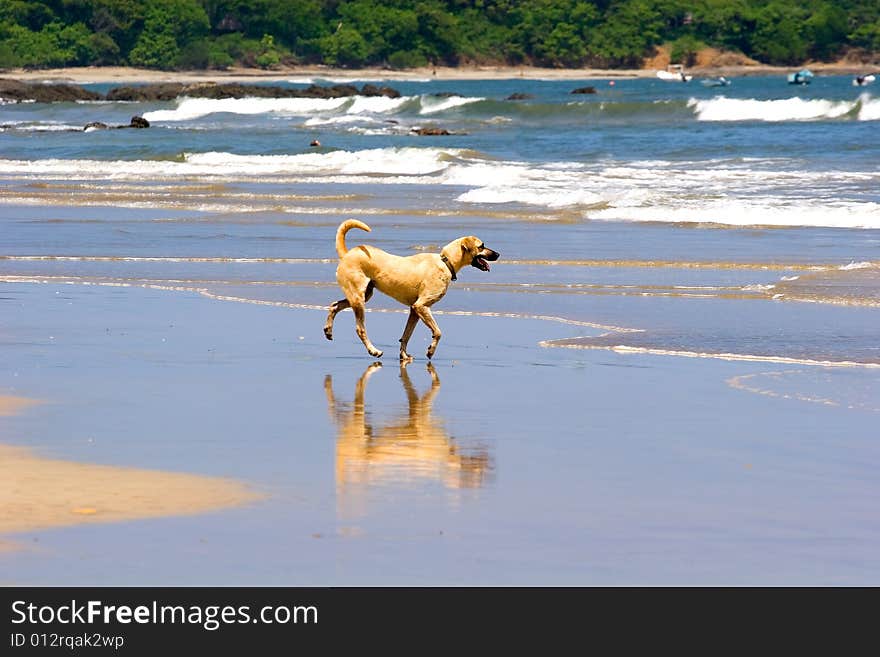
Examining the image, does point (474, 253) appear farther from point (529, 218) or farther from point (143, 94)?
point (143, 94)

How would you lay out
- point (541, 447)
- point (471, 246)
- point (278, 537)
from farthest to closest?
point (471, 246), point (541, 447), point (278, 537)

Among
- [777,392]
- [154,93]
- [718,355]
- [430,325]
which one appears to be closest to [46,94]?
[154,93]

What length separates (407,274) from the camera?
11.2m

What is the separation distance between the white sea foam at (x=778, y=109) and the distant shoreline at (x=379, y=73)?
6334 centimetres

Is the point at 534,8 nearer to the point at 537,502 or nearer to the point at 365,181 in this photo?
the point at 365,181

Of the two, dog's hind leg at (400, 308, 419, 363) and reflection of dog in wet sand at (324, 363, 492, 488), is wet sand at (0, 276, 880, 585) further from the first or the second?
dog's hind leg at (400, 308, 419, 363)

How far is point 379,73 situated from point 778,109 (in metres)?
73.5

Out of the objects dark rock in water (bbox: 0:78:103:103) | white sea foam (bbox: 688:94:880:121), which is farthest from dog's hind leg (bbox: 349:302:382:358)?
dark rock in water (bbox: 0:78:103:103)

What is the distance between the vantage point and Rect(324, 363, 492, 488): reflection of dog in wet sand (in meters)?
7.39

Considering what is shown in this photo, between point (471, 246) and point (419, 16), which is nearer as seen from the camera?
point (471, 246)

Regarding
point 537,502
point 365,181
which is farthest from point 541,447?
point 365,181

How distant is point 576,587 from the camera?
5766mm

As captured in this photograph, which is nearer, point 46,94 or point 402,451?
→ point 402,451
